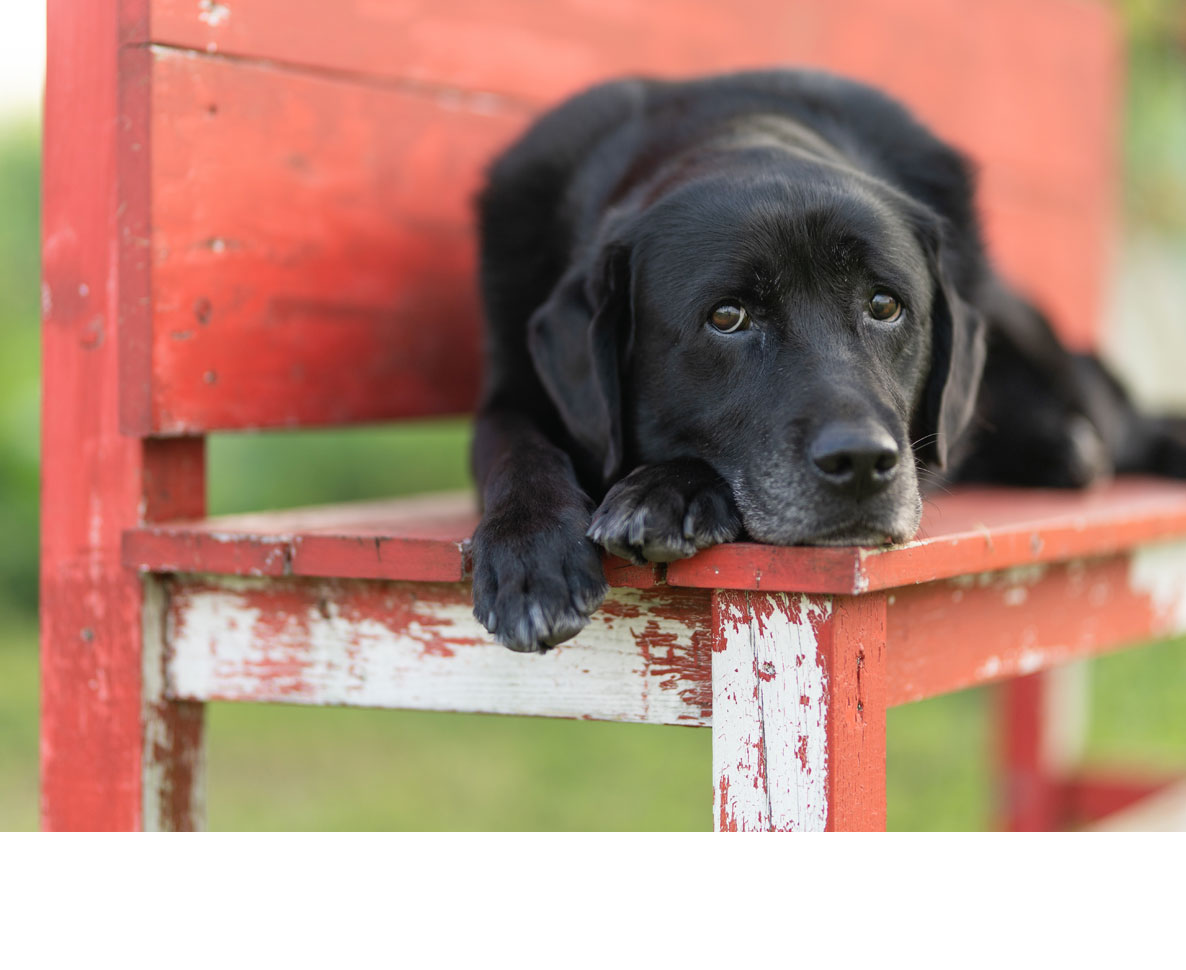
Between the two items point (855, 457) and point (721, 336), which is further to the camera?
point (721, 336)

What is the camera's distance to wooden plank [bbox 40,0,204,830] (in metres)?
2.01

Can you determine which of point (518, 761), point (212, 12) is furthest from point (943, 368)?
point (518, 761)

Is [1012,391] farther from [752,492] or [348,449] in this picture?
[348,449]

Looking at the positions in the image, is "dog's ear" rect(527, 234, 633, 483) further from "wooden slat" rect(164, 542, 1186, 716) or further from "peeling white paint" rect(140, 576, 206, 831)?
"peeling white paint" rect(140, 576, 206, 831)

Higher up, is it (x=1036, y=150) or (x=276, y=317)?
(x=1036, y=150)

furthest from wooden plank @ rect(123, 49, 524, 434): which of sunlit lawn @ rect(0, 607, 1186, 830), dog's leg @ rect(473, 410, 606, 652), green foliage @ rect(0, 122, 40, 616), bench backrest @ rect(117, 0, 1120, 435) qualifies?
green foliage @ rect(0, 122, 40, 616)

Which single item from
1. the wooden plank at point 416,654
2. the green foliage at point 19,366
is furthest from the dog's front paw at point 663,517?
the green foliage at point 19,366

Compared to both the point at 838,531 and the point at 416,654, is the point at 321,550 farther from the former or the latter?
the point at 838,531

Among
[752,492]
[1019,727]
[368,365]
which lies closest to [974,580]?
[752,492]

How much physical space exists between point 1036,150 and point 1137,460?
1593 millimetres

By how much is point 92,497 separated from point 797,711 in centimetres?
116

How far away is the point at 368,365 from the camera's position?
2.53 meters

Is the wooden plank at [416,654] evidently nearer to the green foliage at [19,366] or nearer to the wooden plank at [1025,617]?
the wooden plank at [1025,617]

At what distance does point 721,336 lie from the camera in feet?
5.76
